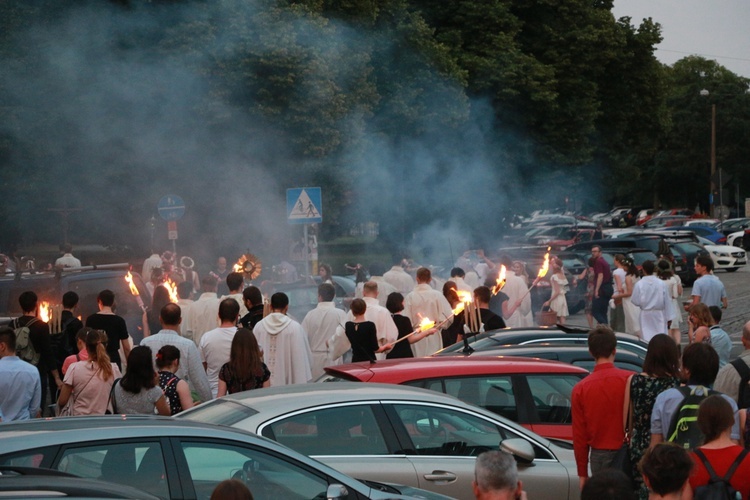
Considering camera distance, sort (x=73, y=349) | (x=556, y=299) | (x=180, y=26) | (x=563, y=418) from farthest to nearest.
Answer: (x=180, y=26), (x=556, y=299), (x=73, y=349), (x=563, y=418)

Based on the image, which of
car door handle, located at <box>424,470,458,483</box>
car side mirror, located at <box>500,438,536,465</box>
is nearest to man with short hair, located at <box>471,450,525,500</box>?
car side mirror, located at <box>500,438,536,465</box>

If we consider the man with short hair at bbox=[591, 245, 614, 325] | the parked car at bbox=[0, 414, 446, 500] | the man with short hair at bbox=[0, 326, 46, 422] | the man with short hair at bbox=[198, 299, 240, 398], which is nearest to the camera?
the parked car at bbox=[0, 414, 446, 500]

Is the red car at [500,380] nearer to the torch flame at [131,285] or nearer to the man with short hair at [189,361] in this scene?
the man with short hair at [189,361]

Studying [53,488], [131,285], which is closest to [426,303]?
[131,285]

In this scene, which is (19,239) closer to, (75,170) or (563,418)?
(75,170)

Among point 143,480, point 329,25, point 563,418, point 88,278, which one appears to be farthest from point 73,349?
point 329,25

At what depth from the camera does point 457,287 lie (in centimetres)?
1301

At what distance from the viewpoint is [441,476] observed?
614 cm

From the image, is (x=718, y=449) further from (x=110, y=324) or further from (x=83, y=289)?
(x=83, y=289)

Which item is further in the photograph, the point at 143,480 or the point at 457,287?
the point at 457,287

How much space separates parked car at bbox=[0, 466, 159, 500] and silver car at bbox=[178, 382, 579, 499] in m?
2.06

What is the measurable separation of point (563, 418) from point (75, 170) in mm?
17531

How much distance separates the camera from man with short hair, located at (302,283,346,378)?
10953 mm

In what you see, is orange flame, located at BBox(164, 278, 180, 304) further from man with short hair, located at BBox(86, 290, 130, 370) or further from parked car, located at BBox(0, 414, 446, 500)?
parked car, located at BBox(0, 414, 446, 500)
